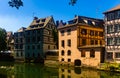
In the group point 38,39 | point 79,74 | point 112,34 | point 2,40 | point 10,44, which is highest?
point 2,40

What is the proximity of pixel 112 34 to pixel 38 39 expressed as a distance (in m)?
32.0

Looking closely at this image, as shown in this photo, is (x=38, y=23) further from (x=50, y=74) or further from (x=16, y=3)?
(x=16, y=3)

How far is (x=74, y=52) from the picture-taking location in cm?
5744

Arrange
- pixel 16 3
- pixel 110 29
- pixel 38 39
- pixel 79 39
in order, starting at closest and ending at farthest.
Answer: pixel 16 3 → pixel 110 29 → pixel 79 39 → pixel 38 39

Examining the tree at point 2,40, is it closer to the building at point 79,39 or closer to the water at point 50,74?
the building at point 79,39

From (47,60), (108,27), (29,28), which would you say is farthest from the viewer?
(29,28)

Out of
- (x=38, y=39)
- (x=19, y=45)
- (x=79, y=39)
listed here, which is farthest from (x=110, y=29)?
(x=19, y=45)

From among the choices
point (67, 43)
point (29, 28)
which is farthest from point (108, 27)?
point (29, 28)

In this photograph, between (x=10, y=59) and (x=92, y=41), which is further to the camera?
(x=10, y=59)

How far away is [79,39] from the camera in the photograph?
5756 centimetres

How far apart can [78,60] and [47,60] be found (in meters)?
12.6

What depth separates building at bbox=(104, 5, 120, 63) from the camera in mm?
46219

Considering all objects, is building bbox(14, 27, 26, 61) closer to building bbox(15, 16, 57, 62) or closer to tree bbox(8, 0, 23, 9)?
building bbox(15, 16, 57, 62)

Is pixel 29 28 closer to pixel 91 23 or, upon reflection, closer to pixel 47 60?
pixel 47 60
